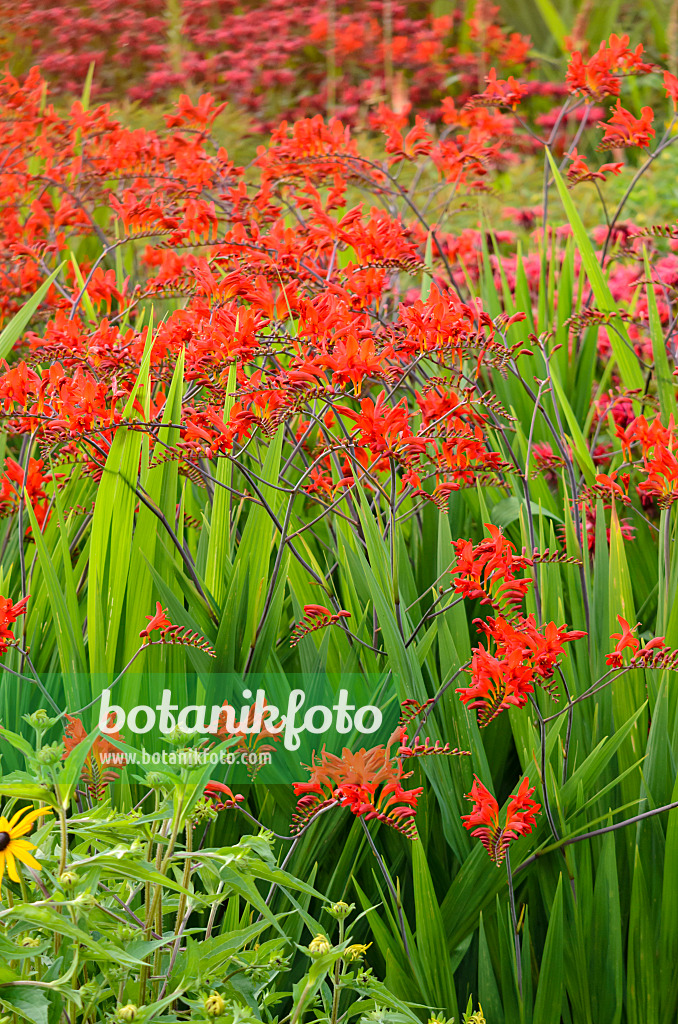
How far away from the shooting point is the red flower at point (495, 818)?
42.1 inches

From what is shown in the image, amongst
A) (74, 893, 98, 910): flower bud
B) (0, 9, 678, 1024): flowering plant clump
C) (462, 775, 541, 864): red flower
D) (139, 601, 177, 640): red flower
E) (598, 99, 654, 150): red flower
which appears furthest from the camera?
(598, 99, 654, 150): red flower

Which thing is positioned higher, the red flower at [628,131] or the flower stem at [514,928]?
the red flower at [628,131]

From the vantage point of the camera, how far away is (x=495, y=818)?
1.09 m

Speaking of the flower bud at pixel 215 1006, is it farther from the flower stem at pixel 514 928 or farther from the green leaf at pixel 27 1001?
the flower stem at pixel 514 928

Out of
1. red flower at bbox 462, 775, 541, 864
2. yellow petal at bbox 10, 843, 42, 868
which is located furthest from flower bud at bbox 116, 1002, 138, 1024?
red flower at bbox 462, 775, 541, 864

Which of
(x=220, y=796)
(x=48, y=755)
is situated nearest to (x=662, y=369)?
(x=220, y=796)

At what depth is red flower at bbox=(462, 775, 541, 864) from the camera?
107 cm

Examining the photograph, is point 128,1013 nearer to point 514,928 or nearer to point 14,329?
Answer: point 514,928

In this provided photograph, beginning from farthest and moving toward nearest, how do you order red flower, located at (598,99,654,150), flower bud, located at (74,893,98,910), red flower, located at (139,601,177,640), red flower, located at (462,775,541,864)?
red flower, located at (598,99,654,150) → red flower, located at (139,601,177,640) → red flower, located at (462,775,541,864) → flower bud, located at (74,893,98,910)

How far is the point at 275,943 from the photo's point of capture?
92 centimetres

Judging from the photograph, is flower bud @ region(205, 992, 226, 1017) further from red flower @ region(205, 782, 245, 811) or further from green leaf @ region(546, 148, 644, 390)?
green leaf @ region(546, 148, 644, 390)

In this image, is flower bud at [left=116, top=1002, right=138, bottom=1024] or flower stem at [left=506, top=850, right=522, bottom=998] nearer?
flower bud at [left=116, top=1002, right=138, bottom=1024]

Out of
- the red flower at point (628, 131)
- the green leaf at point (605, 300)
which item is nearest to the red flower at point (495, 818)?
the green leaf at point (605, 300)

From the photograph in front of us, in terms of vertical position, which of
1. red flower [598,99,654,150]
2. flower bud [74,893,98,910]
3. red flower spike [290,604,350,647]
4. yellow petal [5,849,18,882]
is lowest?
flower bud [74,893,98,910]
